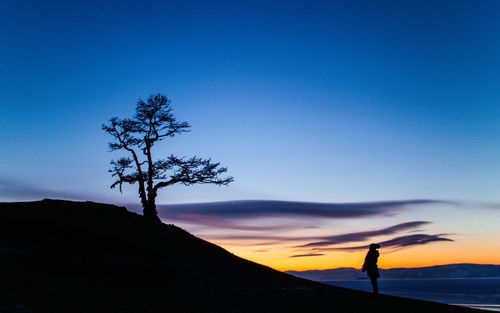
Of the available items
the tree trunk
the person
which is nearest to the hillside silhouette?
the person

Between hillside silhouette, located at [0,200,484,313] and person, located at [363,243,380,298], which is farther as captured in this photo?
person, located at [363,243,380,298]

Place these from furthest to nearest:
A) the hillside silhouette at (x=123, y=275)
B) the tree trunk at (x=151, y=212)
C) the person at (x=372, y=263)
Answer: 1. the tree trunk at (x=151, y=212)
2. the person at (x=372, y=263)
3. the hillside silhouette at (x=123, y=275)

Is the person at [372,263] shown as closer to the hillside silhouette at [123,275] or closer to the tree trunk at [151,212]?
the hillside silhouette at [123,275]

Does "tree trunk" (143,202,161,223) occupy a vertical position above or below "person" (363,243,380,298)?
above

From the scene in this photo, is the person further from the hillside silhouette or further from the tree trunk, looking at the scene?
the tree trunk

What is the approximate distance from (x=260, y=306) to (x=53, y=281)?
1003 centimetres

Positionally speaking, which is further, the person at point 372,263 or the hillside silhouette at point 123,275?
the person at point 372,263

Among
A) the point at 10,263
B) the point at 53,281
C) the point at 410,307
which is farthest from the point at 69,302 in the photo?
the point at 410,307

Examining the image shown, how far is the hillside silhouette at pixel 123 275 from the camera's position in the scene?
14.9 m

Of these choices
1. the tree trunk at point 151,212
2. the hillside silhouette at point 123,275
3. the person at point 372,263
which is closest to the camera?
the hillside silhouette at point 123,275

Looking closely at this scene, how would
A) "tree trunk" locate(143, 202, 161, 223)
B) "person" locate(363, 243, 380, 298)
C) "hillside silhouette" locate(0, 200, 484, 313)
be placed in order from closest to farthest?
"hillside silhouette" locate(0, 200, 484, 313)
"person" locate(363, 243, 380, 298)
"tree trunk" locate(143, 202, 161, 223)

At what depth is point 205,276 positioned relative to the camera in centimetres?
2091

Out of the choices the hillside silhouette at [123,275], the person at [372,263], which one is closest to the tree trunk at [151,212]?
the hillside silhouette at [123,275]

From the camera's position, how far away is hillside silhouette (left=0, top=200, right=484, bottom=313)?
14.9 m
